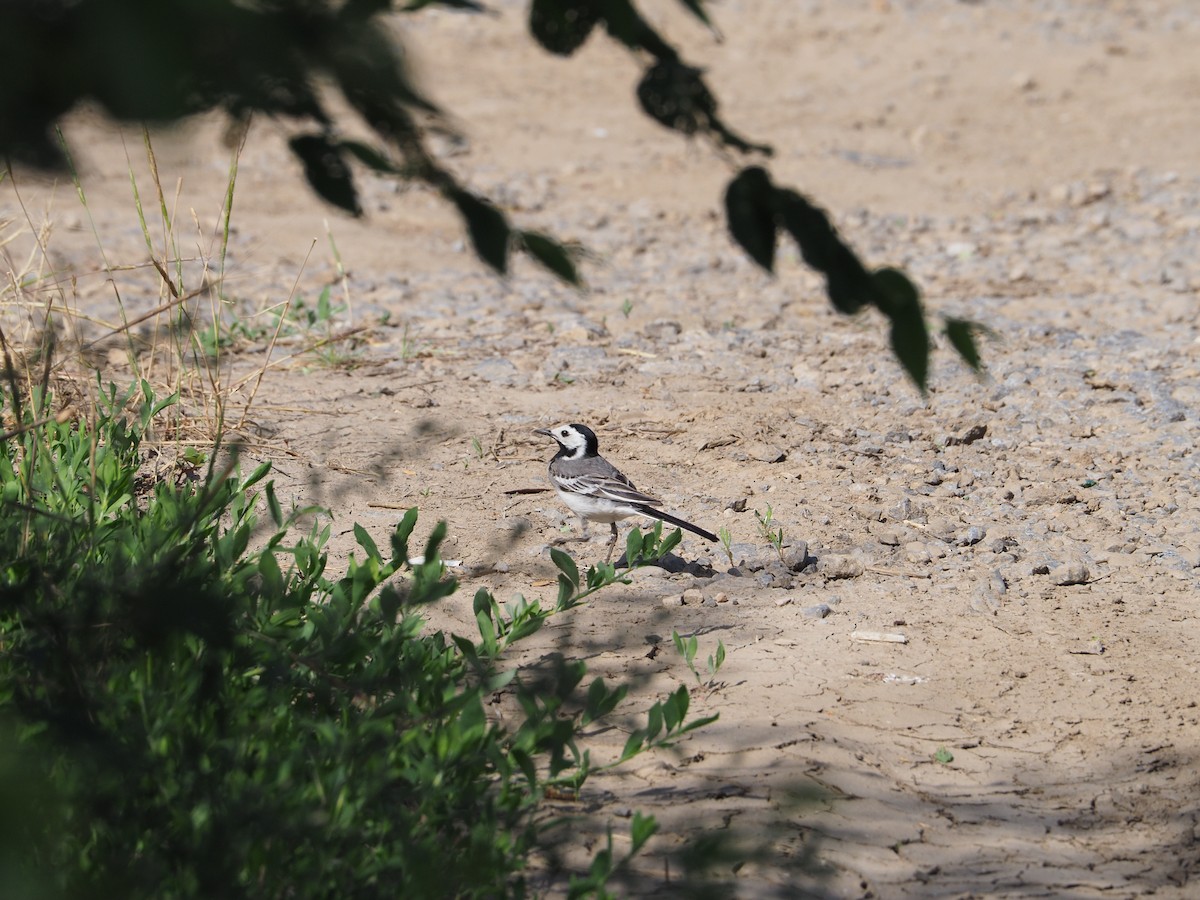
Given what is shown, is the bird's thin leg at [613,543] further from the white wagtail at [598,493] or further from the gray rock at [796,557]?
the gray rock at [796,557]

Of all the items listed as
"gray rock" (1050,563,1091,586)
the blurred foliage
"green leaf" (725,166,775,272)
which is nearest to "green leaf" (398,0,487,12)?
the blurred foliage

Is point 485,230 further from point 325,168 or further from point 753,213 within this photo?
point 753,213

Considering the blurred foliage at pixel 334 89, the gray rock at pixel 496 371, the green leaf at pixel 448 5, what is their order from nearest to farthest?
the blurred foliage at pixel 334 89, the green leaf at pixel 448 5, the gray rock at pixel 496 371

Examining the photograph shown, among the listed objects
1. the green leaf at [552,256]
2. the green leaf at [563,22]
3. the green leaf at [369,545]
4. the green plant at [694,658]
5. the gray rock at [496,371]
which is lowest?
the gray rock at [496,371]

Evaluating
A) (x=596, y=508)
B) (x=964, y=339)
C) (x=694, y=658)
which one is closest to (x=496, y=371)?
(x=596, y=508)

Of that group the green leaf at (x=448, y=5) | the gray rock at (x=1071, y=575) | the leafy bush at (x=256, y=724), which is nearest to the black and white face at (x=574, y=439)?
the leafy bush at (x=256, y=724)

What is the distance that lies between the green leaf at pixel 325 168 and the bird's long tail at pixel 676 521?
3368mm

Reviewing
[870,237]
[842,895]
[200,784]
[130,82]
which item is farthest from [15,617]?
[870,237]

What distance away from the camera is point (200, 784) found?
294 cm

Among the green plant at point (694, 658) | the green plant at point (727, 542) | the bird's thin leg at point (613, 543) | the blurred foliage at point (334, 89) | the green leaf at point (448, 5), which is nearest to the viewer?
the blurred foliage at point (334, 89)

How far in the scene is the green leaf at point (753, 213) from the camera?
1.99 metres

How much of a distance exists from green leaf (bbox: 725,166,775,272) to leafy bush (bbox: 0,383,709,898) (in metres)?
0.97

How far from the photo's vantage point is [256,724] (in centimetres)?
331

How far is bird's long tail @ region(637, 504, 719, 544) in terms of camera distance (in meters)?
5.21
